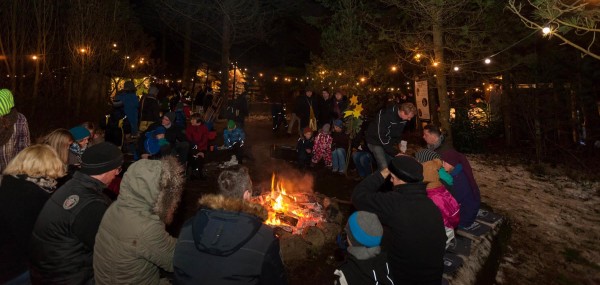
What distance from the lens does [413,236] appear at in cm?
285

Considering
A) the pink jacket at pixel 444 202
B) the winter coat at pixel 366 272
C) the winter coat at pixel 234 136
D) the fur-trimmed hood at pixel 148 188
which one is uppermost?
the winter coat at pixel 234 136

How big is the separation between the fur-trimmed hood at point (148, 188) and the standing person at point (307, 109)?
418 inches

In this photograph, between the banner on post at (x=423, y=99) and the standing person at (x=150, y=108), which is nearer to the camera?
the standing person at (x=150, y=108)

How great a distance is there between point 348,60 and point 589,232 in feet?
33.6

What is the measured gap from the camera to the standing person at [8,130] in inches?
176

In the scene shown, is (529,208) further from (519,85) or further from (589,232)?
(519,85)

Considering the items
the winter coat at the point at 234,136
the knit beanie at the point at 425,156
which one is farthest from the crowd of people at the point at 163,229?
the winter coat at the point at 234,136

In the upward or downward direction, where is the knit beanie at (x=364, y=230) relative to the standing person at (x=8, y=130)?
downward

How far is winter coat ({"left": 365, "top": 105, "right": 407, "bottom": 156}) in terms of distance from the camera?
7.31 m

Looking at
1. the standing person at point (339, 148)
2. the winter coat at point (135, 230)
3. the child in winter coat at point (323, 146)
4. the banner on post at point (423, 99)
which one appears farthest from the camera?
the banner on post at point (423, 99)

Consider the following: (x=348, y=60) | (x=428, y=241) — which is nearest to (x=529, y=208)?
(x=428, y=241)

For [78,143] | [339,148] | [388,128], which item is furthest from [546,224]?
[78,143]

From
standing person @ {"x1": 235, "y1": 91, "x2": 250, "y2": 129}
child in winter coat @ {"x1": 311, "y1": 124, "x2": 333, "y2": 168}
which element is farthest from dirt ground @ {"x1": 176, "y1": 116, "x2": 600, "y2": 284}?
standing person @ {"x1": 235, "y1": 91, "x2": 250, "y2": 129}

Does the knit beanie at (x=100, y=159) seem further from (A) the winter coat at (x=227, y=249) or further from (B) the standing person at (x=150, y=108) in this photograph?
(B) the standing person at (x=150, y=108)
